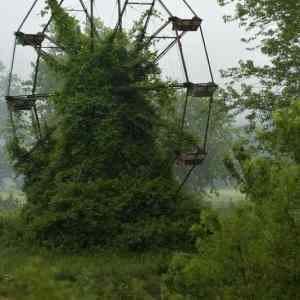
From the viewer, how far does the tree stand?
1638 centimetres

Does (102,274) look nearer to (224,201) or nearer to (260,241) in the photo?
(260,241)

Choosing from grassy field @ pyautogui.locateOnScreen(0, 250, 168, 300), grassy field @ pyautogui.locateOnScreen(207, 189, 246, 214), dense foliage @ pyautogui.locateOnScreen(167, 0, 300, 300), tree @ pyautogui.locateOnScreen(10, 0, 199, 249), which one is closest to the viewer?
dense foliage @ pyautogui.locateOnScreen(167, 0, 300, 300)

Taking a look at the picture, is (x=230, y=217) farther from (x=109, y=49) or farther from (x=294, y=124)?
(x=109, y=49)

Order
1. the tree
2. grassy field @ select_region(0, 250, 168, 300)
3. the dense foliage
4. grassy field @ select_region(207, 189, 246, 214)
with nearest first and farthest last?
the dense foliage, grassy field @ select_region(207, 189, 246, 214), grassy field @ select_region(0, 250, 168, 300), the tree

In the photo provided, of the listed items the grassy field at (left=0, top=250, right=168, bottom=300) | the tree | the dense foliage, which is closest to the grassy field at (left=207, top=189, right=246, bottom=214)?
the dense foliage

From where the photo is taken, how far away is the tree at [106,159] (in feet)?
53.7

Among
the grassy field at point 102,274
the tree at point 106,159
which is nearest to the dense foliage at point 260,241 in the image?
the grassy field at point 102,274

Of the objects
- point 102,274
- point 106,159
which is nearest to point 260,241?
point 102,274

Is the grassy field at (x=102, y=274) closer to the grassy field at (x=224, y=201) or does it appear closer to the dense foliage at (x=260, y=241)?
the grassy field at (x=224, y=201)

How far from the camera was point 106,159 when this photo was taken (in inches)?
686

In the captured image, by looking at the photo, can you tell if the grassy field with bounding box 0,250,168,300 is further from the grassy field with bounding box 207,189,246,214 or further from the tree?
the grassy field with bounding box 207,189,246,214

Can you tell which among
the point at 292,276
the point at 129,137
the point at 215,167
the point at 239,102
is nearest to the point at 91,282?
the point at 129,137

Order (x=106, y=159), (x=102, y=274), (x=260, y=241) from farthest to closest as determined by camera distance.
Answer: (x=106, y=159), (x=102, y=274), (x=260, y=241)

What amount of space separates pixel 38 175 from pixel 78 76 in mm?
3934
